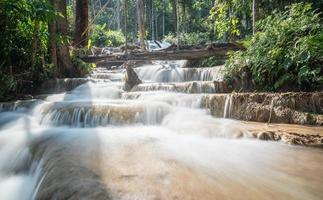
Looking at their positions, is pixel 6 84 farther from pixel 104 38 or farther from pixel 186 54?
pixel 104 38

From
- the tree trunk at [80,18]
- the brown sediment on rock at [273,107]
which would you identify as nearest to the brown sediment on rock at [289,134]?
the brown sediment on rock at [273,107]

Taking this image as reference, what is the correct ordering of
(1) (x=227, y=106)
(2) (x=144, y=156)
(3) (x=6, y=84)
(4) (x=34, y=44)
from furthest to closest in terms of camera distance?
(4) (x=34, y=44) < (3) (x=6, y=84) < (1) (x=227, y=106) < (2) (x=144, y=156)

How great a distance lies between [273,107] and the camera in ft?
19.2

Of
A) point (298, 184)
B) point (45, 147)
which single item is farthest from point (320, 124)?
point (45, 147)

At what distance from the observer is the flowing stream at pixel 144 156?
258 centimetres

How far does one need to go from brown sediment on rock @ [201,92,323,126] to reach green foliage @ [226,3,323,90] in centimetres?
50

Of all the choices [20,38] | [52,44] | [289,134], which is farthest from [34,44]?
[289,134]

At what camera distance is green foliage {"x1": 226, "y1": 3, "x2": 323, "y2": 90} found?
589 centimetres

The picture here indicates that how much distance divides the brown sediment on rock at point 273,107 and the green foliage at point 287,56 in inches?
19.6

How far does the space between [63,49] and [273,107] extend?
20.9 ft

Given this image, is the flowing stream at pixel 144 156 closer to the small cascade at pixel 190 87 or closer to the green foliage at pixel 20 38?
the small cascade at pixel 190 87

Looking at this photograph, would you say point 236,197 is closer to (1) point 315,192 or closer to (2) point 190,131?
(1) point 315,192

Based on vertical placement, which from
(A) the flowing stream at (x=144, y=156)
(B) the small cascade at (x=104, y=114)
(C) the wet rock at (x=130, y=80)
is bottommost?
(A) the flowing stream at (x=144, y=156)

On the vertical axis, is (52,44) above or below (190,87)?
above
